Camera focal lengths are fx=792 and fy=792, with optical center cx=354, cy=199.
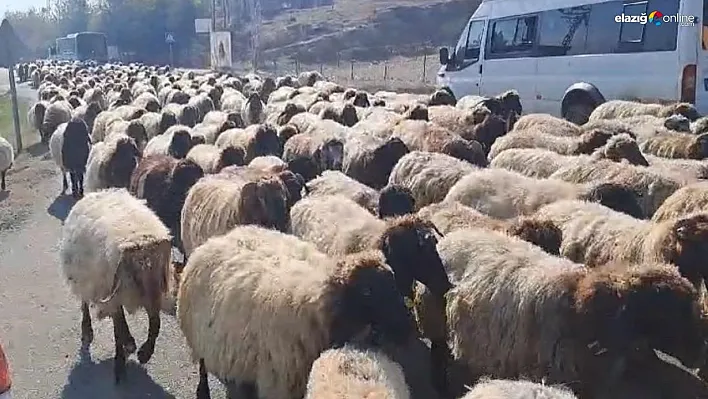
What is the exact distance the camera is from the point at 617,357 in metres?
4.12

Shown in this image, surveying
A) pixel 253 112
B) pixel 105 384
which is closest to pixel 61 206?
pixel 253 112

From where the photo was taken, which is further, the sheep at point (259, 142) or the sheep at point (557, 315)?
the sheep at point (259, 142)

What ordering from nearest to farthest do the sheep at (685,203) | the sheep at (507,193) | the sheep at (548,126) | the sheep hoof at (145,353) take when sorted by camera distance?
the sheep at (685,203) → the sheep hoof at (145,353) → the sheep at (507,193) → the sheep at (548,126)

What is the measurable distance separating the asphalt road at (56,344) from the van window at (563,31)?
911cm

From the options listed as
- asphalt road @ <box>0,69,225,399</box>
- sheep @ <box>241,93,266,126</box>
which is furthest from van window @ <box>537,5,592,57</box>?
asphalt road @ <box>0,69,225,399</box>

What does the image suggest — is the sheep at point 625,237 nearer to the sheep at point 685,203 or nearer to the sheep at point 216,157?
the sheep at point 685,203

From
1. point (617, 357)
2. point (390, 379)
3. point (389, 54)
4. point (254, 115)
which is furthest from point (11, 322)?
point (389, 54)

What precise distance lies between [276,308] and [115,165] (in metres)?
5.82

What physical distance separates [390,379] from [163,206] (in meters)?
4.80

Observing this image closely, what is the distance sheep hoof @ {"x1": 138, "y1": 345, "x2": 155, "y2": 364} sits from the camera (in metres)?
5.92

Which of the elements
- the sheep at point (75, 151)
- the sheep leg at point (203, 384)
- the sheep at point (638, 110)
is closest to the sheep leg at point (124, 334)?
the sheep leg at point (203, 384)

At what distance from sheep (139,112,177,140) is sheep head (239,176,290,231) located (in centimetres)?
701

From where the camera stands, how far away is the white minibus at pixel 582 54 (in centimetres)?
1146

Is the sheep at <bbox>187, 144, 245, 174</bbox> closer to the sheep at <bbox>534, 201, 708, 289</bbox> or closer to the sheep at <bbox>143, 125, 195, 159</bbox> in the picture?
the sheep at <bbox>143, 125, 195, 159</bbox>
